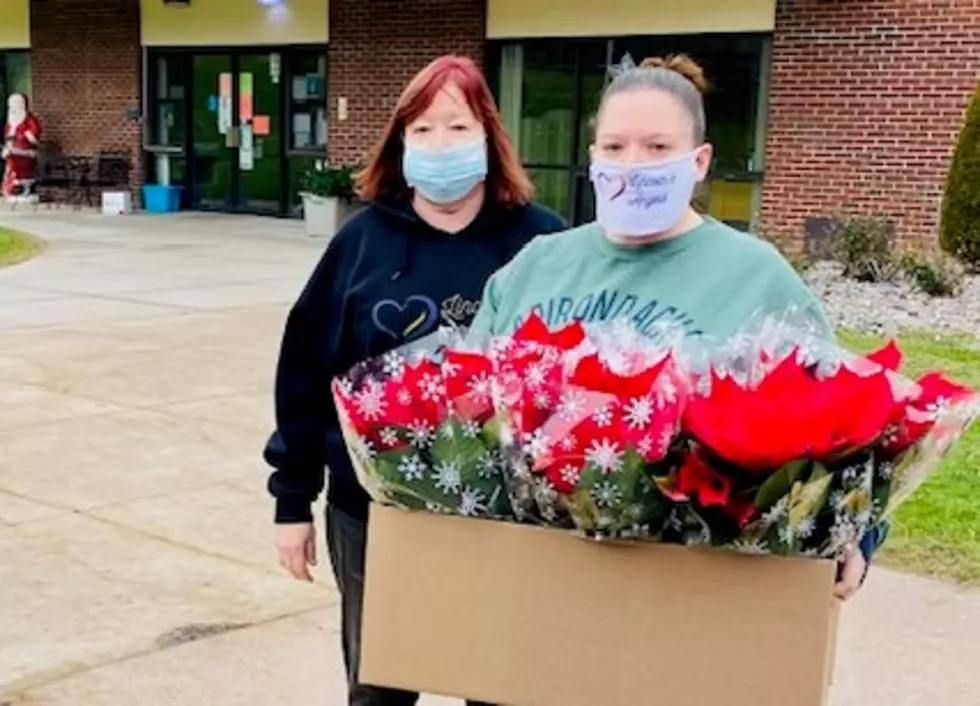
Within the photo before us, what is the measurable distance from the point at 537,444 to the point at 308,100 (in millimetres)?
19222

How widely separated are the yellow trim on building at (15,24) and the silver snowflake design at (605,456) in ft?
77.7

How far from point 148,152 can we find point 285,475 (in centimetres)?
2041

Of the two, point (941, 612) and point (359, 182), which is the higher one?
point (359, 182)

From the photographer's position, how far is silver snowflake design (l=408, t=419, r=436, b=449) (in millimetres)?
2049

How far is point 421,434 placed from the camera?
2.05 metres

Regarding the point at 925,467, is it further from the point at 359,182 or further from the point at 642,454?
the point at 359,182

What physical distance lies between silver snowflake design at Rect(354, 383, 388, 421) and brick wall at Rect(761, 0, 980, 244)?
43.1 ft

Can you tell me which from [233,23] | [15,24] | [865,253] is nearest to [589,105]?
[865,253]

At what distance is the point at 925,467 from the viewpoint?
1.94 m

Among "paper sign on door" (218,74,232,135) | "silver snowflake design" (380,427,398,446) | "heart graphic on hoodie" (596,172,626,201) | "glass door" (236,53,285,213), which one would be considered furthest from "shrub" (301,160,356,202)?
"silver snowflake design" (380,427,398,446)

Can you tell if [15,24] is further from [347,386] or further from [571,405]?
[571,405]

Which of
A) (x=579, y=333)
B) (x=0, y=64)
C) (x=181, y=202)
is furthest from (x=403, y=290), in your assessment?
(x=0, y=64)

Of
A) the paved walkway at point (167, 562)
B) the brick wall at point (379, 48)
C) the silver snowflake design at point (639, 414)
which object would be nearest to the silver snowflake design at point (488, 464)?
the silver snowflake design at point (639, 414)

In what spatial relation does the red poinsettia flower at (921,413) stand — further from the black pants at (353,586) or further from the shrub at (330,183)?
the shrub at (330,183)
